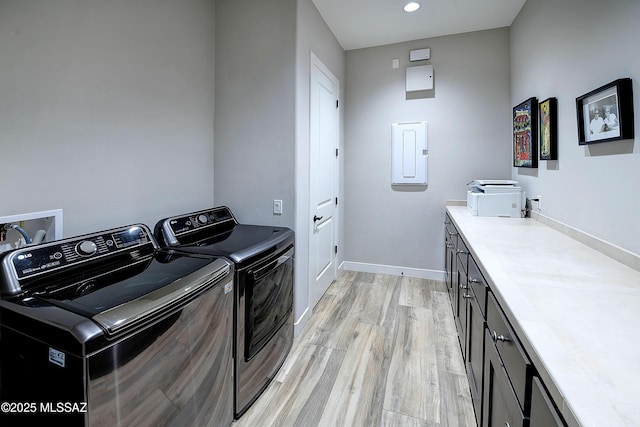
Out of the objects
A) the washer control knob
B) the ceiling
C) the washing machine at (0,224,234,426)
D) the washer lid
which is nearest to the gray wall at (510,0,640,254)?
the ceiling

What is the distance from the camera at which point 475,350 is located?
1.66 metres

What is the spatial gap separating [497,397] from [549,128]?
6.49 feet

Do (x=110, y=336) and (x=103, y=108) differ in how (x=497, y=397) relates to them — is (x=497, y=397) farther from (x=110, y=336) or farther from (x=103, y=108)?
(x=103, y=108)

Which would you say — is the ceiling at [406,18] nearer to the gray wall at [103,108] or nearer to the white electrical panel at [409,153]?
the white electrical panel at [409,153]

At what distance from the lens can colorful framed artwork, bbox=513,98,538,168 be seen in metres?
Answer: 2.62

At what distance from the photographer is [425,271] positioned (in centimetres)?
378

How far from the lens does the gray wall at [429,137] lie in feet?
11.1

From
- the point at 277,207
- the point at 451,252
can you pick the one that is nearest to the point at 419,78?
the point at 451,252

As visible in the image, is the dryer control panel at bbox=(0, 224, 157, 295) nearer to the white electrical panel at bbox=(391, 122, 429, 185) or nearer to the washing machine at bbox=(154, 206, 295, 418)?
the washing machine at bbox=(154, 206, 295, 418)

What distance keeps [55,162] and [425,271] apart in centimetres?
357

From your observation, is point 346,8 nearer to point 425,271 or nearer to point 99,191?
point 99,191

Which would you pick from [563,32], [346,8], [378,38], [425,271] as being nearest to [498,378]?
[563,32]

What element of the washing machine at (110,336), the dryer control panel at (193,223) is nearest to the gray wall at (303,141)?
the dryer control panel at (193,223)

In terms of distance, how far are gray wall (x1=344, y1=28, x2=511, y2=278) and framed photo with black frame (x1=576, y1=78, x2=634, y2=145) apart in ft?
5.32
